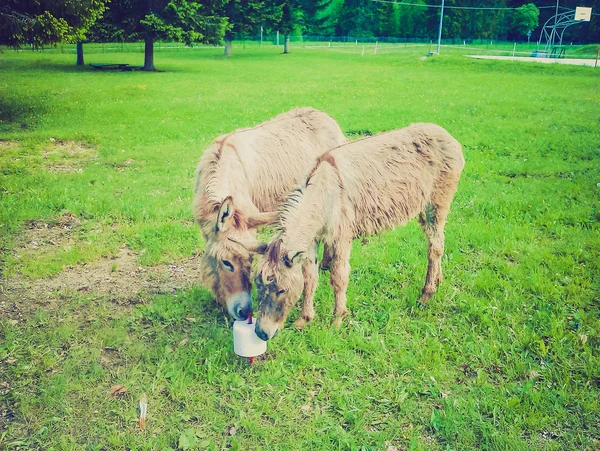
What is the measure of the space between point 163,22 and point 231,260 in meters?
28.5

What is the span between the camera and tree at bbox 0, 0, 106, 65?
13930mm

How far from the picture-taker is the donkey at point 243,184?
168 inches

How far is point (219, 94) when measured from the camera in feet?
67.2

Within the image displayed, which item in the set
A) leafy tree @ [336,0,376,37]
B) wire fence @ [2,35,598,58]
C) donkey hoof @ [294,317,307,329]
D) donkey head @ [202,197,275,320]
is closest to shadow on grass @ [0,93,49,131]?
donkey head @ [202,197,275,320]

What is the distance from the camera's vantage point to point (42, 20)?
14227 millimetres

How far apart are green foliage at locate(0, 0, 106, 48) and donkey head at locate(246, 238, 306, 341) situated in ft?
47.6

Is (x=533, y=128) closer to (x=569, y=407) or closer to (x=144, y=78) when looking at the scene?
(x=569, y=407)

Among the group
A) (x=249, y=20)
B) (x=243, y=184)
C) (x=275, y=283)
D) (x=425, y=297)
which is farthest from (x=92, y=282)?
(x=249, y=20)

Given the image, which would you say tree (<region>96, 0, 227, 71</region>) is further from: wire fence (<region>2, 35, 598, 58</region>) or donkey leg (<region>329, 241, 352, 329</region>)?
donkey leg (<region>329, 241, 352, 329</region>)

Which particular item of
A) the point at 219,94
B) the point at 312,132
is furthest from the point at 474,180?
the point at 219,94

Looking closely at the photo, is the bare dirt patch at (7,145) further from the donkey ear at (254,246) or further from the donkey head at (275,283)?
the donkey head at (275,283)

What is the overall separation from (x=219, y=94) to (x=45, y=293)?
16.3 m

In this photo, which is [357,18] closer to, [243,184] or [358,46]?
[358,46]

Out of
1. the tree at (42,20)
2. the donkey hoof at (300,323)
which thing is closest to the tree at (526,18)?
the tree at (42,20)
